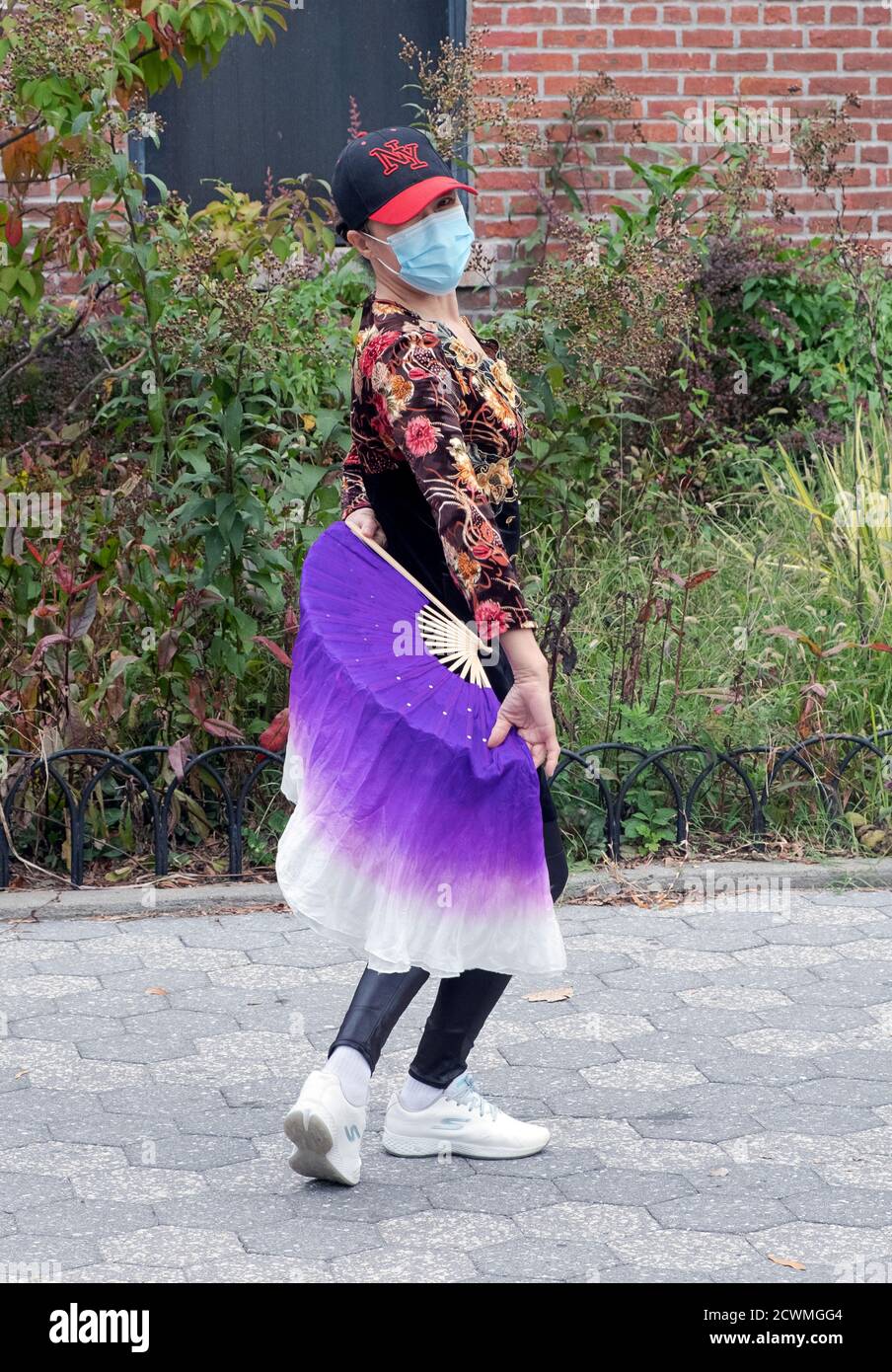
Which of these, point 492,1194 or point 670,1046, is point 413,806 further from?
point 670,1046

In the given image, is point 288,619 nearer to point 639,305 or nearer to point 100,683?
point 100,683

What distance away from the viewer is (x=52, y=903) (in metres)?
4.98

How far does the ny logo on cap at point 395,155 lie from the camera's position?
10.2ft

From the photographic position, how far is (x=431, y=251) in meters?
3.10

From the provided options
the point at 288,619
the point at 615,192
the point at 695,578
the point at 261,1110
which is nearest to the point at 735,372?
the point at 615,192

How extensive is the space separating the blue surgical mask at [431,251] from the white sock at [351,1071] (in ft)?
4.72

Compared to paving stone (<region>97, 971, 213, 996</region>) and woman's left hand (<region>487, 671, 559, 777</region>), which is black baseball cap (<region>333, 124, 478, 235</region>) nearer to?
woman's left hand (<region>487, 671, 559, 777</region>)

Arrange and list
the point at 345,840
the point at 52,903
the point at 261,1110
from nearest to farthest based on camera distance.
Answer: the point at 345,840 < the point at 261,1110 < the point at 52,903

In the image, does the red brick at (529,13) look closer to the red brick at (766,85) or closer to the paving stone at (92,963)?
the red brick at (766,85)

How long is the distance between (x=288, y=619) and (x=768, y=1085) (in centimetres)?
224

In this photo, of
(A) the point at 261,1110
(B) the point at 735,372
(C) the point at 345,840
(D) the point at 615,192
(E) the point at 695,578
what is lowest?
(A) the point at 261,1110

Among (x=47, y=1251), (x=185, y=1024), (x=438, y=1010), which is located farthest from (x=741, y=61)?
(x=47, y=1251)

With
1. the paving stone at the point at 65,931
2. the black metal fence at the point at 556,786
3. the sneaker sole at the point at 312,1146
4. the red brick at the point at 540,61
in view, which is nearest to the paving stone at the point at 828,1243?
the sneaker sole at the point at 312,1146

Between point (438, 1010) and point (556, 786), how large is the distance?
6.77ft
